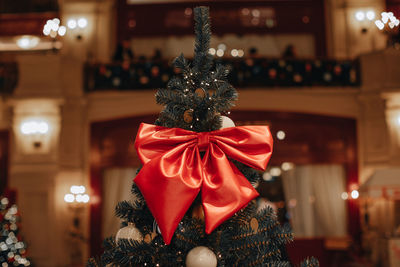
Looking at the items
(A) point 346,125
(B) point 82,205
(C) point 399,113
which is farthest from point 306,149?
(B) point 82,205

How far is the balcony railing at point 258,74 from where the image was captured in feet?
35.5

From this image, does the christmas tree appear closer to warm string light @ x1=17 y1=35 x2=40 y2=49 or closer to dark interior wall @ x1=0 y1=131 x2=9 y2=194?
dark interior wall @ x1=0 y1=131 x2=9 y2=194

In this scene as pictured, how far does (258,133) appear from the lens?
1543mm

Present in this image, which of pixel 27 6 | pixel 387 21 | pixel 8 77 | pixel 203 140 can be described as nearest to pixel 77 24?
pixel 27 6

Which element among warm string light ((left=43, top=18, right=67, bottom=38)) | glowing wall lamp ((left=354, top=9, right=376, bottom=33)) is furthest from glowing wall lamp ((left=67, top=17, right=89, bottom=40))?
glowing wall lamp ((left=354, top=9, right=376, bottom=33))

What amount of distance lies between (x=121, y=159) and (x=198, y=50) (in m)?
10.1

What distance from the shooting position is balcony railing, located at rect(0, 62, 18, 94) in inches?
427

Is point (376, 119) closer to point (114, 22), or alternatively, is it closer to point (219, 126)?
point (114, 22)

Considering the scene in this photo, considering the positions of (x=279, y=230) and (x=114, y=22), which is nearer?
(x=279, y=230)

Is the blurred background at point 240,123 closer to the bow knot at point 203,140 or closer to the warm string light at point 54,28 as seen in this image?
the warm string light at point 54,28

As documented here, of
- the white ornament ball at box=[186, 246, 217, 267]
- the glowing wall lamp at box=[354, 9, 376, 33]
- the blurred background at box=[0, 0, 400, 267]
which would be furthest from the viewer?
the glowing wall lamp at box=[354, 9, 376, 33]

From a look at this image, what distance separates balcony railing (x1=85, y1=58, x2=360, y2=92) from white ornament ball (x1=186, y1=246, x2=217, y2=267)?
9.51m

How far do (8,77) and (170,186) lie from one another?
10495 mm

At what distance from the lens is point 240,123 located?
11.1 metres
